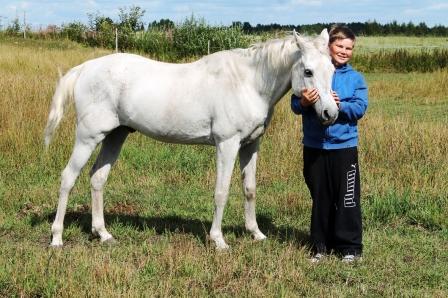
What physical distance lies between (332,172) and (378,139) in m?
3.69

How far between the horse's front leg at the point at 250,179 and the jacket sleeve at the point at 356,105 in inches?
42.3

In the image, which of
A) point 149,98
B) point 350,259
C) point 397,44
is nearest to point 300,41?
point 149,98

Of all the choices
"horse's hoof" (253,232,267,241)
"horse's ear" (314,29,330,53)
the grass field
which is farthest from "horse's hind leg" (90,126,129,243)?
"horse's ear" (314,29,330,53)

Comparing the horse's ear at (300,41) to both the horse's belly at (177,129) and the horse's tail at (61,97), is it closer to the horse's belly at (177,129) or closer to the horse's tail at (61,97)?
the horse's belly at (177,129)

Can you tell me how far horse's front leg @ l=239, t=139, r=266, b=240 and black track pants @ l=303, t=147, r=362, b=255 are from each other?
62 cm

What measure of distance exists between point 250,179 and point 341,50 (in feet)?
5.07

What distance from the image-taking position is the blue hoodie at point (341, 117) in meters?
4.74

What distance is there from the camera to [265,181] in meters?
7.50

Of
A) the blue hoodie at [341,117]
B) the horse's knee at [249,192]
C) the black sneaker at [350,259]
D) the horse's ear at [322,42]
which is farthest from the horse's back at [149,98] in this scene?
the black sneaker at [350,259]

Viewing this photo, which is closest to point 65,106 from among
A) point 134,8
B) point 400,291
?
point 400,291

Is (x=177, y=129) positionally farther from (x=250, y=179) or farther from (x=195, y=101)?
(x=250, y=179)

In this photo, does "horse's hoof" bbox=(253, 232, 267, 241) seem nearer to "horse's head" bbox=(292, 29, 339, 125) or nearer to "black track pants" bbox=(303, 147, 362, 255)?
"black track pants" bbox=(303, 147, 362, 255)

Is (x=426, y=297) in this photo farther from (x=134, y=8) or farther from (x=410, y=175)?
(x=134, y=8)

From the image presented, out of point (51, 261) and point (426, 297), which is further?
point (51, 261)
